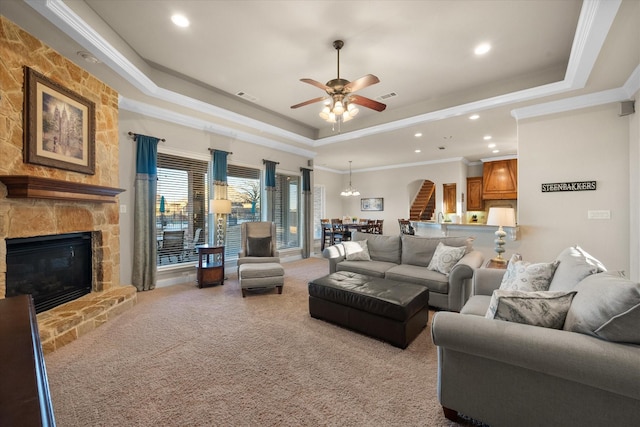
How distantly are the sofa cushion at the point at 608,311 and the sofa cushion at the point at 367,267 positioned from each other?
2.45 meters

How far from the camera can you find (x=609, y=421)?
48.1 inches

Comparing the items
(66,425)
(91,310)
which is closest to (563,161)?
(66,425)

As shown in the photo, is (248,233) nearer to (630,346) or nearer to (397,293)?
(397,293)

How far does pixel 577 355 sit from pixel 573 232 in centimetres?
381

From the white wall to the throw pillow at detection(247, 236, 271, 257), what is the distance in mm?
4340

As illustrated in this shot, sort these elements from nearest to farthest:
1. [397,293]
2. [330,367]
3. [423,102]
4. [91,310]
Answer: [330,367] < [397,293] < [91,310] < [423,102]

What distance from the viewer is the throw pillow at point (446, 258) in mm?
3473

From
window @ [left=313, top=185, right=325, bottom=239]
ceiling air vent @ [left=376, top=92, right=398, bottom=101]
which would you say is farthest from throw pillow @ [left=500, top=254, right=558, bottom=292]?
window @ [left=313, top=185, right=325, bottom=239]

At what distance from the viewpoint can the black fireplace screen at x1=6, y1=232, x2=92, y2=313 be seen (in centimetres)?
263

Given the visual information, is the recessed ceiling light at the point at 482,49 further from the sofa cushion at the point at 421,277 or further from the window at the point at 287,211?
the window at the point at 287,211

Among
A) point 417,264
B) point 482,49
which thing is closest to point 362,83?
point 482,49

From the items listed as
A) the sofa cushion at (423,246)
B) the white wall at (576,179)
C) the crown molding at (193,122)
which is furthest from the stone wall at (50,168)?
the white wall at (576,179)

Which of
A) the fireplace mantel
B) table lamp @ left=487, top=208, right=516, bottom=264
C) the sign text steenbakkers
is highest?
the sign text steenbakkers

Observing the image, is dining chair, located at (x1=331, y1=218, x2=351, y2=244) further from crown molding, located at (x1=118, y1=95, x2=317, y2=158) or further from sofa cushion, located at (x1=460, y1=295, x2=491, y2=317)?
sofa cushion, located at (x1=460, y1=295, x2=491, y2=317)
